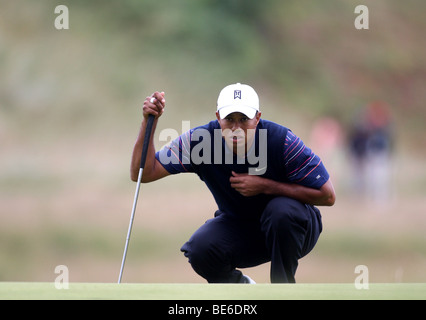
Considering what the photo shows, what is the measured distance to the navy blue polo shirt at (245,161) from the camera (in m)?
4.41

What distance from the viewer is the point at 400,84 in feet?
89.3

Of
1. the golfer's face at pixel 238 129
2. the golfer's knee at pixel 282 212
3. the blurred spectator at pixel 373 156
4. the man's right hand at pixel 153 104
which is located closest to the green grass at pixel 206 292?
the golfer's knee at pixel 282 212

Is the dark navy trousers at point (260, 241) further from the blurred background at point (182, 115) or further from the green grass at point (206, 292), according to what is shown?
the blurred background at point (182, 115)

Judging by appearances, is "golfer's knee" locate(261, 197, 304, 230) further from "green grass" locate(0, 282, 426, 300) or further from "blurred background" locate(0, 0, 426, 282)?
"blurred background" locate(0, 0, 426, 282)

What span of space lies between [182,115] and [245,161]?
16752 mm

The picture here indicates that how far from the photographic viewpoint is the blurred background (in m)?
14.1

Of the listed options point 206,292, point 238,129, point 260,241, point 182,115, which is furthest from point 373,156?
point 206,292

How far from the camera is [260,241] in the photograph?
184 inches

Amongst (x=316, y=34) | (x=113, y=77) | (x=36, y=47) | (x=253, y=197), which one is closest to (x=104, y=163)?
(x=113, y=77)

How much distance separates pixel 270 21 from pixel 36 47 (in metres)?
7.39

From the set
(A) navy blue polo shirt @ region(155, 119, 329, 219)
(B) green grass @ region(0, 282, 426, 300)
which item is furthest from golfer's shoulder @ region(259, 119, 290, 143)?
(B) green grass @ region(0, 282, 426, 300)

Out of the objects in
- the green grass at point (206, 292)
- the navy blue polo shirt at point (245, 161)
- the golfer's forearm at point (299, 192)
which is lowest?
the green grass at point (206, 292)

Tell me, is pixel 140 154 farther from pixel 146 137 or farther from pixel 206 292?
pixel 206 292
